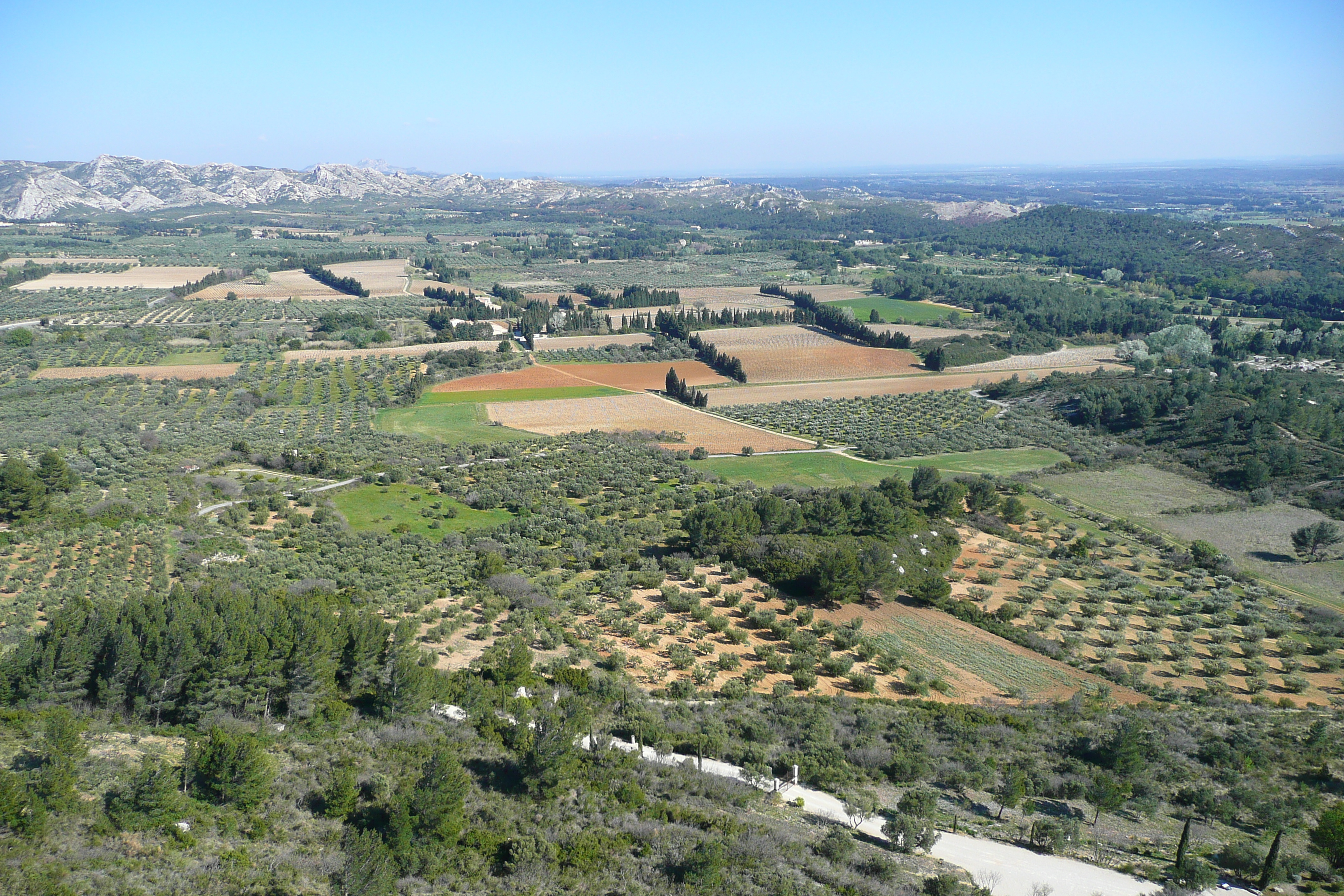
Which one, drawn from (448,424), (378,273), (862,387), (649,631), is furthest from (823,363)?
(378,273)

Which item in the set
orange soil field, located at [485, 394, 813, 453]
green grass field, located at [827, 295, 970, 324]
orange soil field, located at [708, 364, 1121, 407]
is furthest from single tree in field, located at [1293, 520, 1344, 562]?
green grass field, located at [827, 295, 970, 324]

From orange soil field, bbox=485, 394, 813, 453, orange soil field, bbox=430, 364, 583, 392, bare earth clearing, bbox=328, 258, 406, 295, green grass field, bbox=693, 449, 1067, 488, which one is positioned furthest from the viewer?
bare earth clearing, bbox=328, 258, 406, 295

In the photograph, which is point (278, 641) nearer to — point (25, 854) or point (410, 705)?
point (410, 705)

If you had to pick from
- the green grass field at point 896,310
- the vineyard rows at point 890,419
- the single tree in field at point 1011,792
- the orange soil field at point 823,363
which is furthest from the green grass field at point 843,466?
the green grass field at point 896,310

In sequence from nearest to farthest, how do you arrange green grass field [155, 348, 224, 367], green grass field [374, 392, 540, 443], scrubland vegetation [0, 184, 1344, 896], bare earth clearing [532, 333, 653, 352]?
scrubland vegetation [0, 184, 1344, 896], green grass field [374, 392, 540, 443], green grass field [155, 348, 224, 367], bare earth clearing [532, 333, 653, 352]

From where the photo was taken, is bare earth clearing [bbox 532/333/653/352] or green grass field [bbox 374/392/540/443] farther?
bare earth clearing [bbox 532/333/653/352]

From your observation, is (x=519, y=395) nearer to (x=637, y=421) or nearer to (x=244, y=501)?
(x=637, y=421)

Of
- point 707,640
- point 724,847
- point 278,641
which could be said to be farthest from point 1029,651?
point 278,641

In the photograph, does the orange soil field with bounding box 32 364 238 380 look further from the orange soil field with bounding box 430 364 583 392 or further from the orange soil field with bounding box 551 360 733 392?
the orange soil field with bounding box 551 360 733 392
